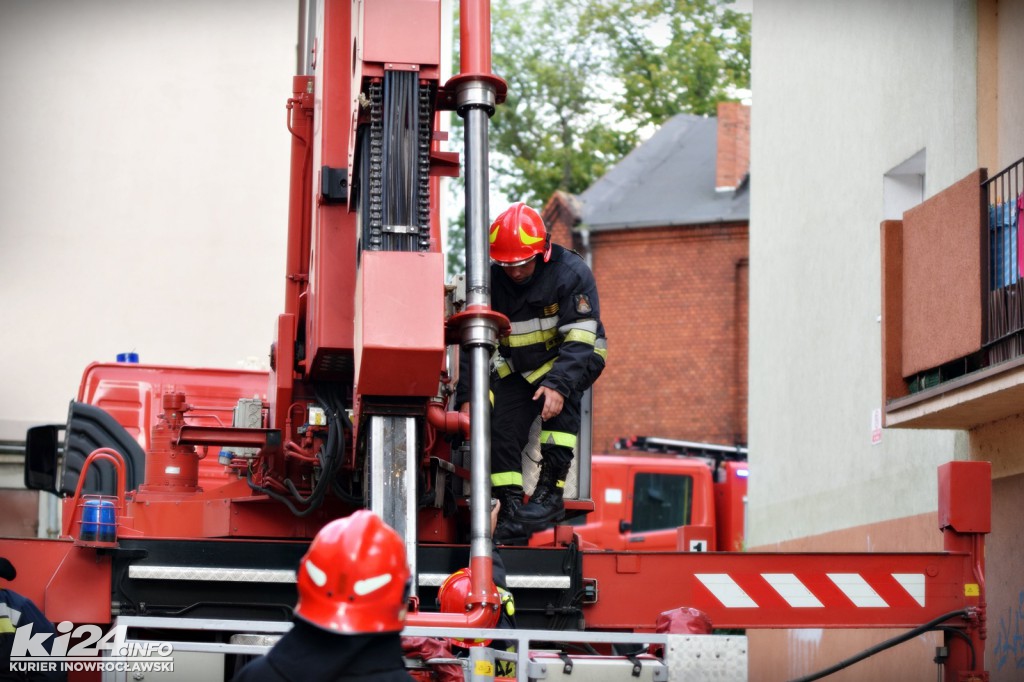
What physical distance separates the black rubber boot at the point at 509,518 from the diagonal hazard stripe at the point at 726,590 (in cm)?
87

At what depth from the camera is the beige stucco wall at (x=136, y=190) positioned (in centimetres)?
1958

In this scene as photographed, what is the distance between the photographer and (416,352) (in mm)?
5836

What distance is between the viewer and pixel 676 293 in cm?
3575

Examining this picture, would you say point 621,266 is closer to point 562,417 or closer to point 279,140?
point 279,140

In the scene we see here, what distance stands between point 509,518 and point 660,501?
11484 millimetres

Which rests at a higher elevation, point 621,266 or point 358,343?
point 621,266

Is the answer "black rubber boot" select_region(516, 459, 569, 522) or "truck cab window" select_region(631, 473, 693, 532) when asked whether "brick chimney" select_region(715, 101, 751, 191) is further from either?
"black rubber boot" select_region(516, 459, 569, 522)

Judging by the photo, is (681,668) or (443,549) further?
(443,549)

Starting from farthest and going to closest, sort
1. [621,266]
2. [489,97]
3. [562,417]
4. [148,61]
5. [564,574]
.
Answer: [621,266] → [148,61] → [562,417] → [564,574] → [489,97]

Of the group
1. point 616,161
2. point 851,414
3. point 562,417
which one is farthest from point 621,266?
point 562,417

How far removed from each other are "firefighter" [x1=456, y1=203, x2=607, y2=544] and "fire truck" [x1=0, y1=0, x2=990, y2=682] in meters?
0.21

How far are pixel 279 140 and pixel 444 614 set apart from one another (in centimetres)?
1522

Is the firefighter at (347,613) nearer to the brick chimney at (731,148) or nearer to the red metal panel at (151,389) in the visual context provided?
the red metal panel at (151,389)

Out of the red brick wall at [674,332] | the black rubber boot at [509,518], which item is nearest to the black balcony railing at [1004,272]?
the black rubber boot at [509,518]
